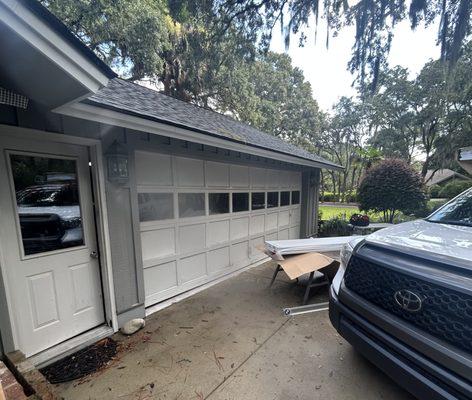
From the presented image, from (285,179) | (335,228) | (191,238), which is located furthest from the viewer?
(335,228)

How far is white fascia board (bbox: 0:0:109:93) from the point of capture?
4.18 feet

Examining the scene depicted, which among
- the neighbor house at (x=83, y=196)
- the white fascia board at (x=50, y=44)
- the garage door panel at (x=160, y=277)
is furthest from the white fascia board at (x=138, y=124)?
the garage door panel at (x=160, y=277)

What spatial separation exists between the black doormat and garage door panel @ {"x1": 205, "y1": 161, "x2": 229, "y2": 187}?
292 cm

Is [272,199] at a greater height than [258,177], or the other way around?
[258,177]

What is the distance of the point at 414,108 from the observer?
18.4 meters

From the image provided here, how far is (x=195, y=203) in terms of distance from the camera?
170 inches

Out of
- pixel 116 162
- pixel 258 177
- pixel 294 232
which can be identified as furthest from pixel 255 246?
pixel 116 162

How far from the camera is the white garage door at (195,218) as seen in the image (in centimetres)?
362

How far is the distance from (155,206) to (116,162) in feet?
3.15

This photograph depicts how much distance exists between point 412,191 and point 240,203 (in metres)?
6.88

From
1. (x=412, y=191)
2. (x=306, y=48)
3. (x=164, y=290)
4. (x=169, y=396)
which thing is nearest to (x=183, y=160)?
(x=164, y=290)

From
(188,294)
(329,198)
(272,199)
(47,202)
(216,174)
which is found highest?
(216,174)

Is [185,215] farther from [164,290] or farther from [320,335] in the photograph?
[320,335]

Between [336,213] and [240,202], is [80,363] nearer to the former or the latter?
[240,202]
